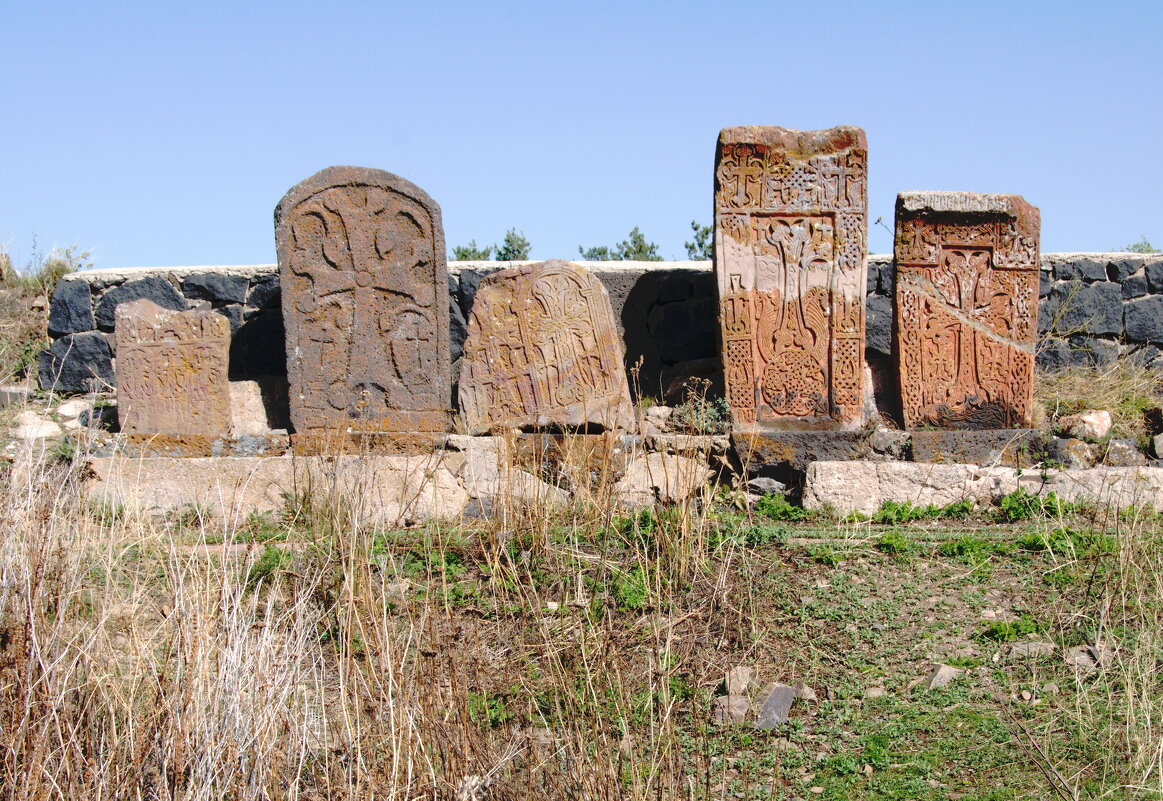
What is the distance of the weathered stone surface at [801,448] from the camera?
237 inches

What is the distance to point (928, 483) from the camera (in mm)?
5953

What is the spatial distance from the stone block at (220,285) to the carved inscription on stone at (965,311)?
12.6 ft

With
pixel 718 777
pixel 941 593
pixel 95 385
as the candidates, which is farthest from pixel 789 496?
pixel 95 385

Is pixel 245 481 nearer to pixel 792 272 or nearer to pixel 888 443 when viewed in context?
pixel 792 272

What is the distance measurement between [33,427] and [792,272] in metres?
4.27

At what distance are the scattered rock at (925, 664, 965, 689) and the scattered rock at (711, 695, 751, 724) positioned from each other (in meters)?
0.64

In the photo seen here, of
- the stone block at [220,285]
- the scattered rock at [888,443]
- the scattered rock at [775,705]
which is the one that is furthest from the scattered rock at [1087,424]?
the stone block at [220,285]

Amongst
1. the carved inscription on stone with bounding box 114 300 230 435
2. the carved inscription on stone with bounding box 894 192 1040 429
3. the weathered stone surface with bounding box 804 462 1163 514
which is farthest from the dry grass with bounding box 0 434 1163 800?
the carved inscription on stone with bounding box 114 300 230 435

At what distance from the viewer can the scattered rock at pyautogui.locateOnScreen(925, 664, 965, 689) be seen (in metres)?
3.90

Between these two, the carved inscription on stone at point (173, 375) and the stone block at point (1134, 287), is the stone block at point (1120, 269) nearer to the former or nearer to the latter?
the stone block at point (1134, 287)

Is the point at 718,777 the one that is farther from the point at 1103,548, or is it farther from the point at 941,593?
the point at 1103,548

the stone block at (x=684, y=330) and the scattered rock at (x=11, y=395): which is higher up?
the stone block at (x=684, y=330)

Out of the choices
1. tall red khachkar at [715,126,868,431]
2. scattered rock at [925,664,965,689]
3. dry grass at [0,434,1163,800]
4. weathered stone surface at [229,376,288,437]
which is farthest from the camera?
weathered stone surface at [229,376,288,437]

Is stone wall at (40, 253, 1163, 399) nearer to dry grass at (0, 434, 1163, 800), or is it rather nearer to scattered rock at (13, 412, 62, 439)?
scattered rock at (13, 412, 62, 439)
